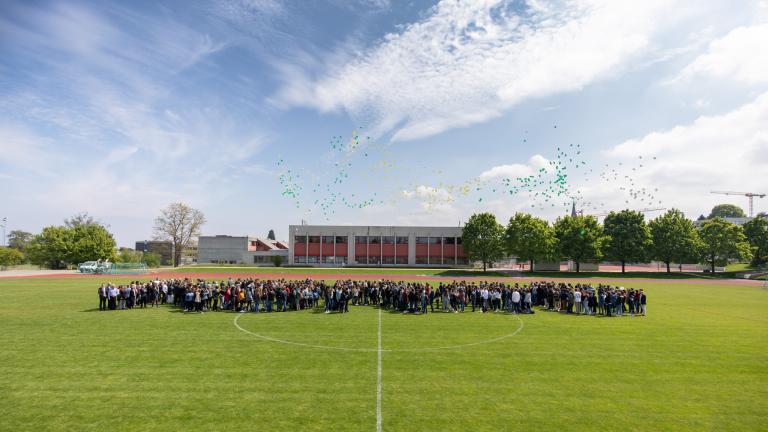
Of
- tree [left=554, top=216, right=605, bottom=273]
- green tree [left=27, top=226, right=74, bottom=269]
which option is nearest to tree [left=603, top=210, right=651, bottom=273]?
tree [left=554, top=216, right=605, bottom=273]

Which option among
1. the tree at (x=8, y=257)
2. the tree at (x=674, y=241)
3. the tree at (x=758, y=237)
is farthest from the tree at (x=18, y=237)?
the tree at (x=758, y=237)

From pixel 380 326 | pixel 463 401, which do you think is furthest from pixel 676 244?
pixel 463 401

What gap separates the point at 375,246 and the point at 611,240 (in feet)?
156

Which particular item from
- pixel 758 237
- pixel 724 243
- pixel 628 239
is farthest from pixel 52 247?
pixel 758 237

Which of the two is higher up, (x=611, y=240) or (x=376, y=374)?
(x=611, y=240)

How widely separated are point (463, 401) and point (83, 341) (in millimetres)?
16255

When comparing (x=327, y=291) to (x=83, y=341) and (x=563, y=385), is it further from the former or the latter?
(x=563, y=385)

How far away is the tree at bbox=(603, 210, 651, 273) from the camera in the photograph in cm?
7675

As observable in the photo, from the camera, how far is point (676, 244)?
76688 millimetres

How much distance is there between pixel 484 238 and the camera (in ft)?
262

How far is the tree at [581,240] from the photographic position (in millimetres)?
74625

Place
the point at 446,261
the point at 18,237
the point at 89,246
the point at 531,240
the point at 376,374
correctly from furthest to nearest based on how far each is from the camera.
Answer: the point at 18,237 → the point at 446,261 → the point at 89,246 → the point at 531,240 → the point at 376,374

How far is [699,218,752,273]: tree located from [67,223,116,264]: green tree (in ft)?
367

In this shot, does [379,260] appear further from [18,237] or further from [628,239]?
→ [18,237]
